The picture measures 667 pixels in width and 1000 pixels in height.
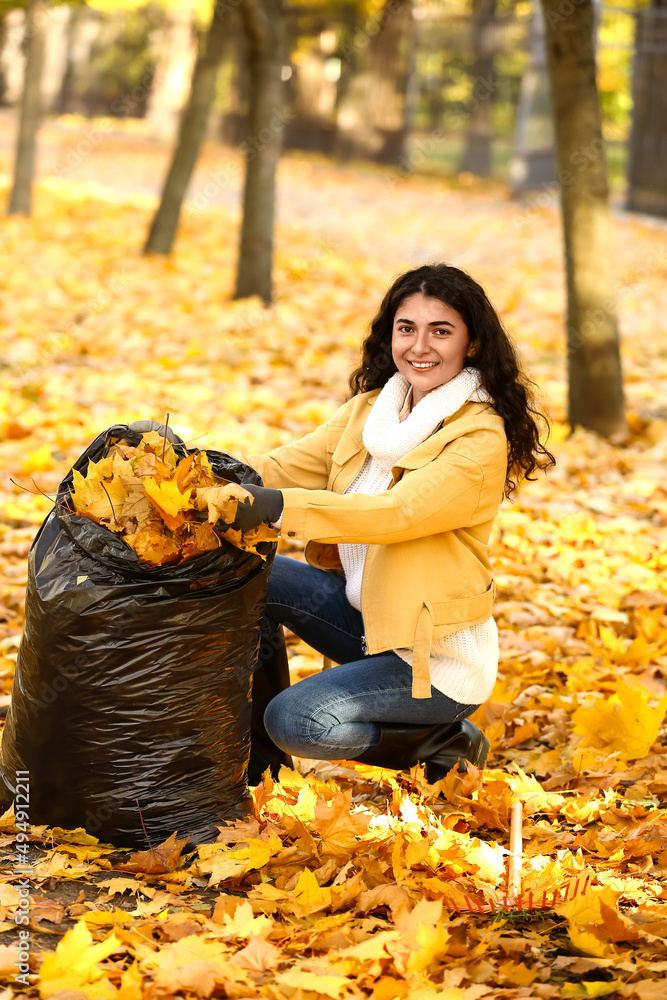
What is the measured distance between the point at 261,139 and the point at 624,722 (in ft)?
19.1

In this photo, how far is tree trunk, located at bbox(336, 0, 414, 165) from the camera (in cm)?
1873

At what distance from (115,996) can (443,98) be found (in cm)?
1928

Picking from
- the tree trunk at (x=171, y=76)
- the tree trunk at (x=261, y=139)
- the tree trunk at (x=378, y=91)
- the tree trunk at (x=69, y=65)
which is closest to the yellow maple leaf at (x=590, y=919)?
the tree trunk at (x=261, y=139)

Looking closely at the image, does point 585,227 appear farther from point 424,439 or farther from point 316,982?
point 316,982

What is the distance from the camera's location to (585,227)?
501cm

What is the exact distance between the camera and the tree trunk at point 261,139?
7.02 m

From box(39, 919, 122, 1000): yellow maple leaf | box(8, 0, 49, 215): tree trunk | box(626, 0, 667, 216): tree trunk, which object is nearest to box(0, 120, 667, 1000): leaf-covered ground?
box(39, 919, 122, 1000): yellow maple leaf

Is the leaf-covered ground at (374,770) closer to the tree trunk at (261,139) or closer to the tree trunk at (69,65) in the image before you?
the tree trunk at (261,139)

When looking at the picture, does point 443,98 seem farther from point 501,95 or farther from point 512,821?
point 512,821

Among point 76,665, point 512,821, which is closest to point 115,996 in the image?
point 76,665

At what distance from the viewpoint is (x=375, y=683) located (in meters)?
2.32

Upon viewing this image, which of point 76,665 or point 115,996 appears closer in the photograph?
point 115,996

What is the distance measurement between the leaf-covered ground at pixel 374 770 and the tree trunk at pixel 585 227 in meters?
0.25

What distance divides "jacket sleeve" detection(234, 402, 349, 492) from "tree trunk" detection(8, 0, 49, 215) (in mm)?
9350
